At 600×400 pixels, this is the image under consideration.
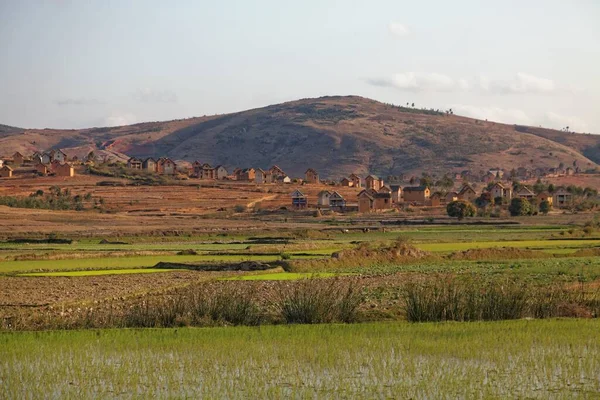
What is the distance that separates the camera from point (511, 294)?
1803 centimetres

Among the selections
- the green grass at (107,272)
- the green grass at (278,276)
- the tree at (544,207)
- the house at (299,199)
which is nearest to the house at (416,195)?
the tree at (544,207)

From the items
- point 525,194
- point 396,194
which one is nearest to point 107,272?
point 525,194

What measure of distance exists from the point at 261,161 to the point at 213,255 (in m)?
159

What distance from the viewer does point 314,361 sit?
1340 cm

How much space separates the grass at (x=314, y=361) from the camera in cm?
1160

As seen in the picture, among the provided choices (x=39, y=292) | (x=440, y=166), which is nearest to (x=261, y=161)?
(x=440, y=166)

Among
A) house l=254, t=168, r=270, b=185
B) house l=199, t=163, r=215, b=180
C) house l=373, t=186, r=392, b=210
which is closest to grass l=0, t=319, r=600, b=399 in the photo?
house l=373, t=186, r=392, b=210

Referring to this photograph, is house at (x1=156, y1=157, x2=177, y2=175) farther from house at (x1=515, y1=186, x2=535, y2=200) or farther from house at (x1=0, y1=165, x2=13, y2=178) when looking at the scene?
house at (x1=515, y1=186, x2=535, y2=200)

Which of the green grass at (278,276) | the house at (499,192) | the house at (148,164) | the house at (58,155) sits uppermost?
the house at (58,155)

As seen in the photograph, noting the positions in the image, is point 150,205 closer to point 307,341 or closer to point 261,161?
point 307,341

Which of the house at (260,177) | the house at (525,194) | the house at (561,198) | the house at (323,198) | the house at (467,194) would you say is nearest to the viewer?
the house at (323,198)

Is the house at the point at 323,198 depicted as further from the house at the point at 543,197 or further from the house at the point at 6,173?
the house at the point at 6,173

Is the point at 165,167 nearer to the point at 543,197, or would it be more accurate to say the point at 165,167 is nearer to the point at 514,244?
the point at 543,197

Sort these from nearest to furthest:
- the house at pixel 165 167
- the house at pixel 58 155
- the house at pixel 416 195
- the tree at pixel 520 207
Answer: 1. the tree at pixel 520 207
2. the house at pixel 416 195
3. the house at pixel 165 167
4. the house at pixel 58 155
